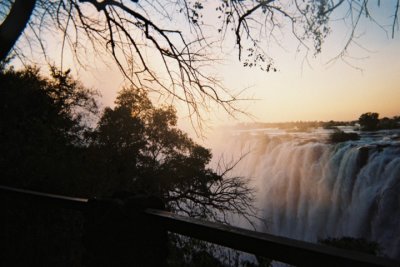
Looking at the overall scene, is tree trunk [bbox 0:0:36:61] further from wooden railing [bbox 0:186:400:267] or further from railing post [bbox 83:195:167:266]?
wooden railing [bbox 0:186:400:267]

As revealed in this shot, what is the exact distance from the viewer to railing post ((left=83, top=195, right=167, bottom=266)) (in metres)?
1.58

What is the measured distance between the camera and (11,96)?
11125 millimetres

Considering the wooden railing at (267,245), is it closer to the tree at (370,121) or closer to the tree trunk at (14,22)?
the tree trunk at (14,22)

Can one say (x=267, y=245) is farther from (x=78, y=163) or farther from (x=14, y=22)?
(x=78, y=163)

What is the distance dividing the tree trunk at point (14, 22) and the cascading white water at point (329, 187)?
12727 mm

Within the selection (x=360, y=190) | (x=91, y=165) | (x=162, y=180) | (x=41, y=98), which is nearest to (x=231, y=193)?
(x=162, y=180)

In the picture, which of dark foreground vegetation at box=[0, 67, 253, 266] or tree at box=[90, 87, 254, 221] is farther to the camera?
tree at box=[90, 87, 254, 221]

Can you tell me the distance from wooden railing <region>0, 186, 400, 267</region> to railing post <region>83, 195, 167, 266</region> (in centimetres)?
7

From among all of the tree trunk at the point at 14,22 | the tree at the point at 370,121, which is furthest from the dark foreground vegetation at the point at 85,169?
the tree at the point at 370,121

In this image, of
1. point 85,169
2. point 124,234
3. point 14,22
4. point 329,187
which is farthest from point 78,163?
point 329,187

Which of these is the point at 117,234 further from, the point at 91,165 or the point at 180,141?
the point at 180,141

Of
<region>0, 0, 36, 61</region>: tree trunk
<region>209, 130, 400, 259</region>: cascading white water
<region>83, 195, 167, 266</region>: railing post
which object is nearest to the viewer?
<region>83, 195, 167, 266</region>: railing post

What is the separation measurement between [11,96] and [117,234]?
1174cm

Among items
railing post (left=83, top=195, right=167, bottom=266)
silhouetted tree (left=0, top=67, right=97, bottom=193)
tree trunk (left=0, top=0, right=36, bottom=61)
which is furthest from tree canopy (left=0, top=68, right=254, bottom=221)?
railing post (left=83, top=195, right=167, bottom=266)
